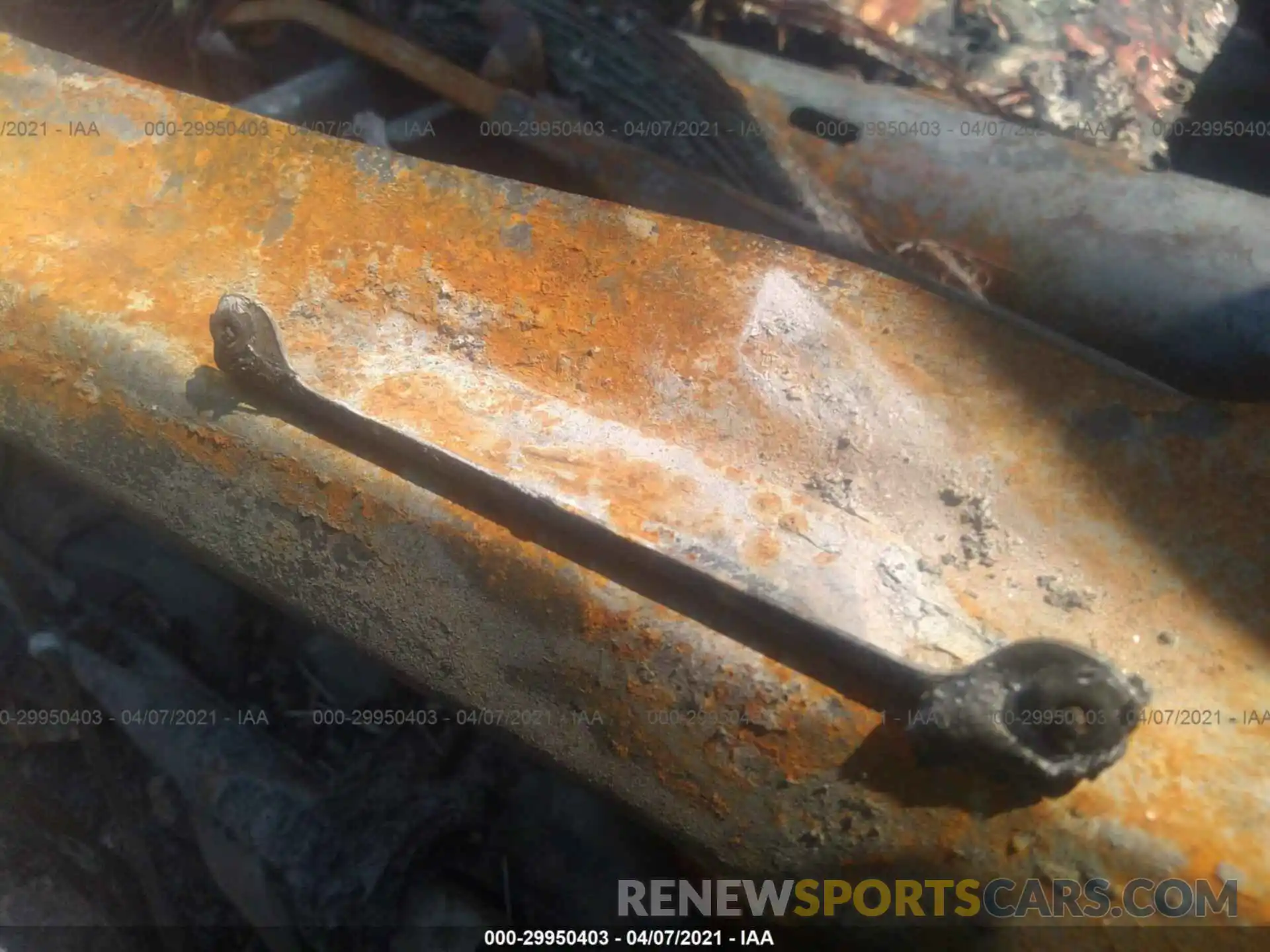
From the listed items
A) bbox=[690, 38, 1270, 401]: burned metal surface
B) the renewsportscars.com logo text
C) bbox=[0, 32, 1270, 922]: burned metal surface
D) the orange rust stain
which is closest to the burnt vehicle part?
bbox=[690, 38, 1270, 401]: burned metal surface

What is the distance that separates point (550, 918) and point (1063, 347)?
0.79 meters

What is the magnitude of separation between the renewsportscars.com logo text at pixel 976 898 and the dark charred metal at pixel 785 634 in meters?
0.07

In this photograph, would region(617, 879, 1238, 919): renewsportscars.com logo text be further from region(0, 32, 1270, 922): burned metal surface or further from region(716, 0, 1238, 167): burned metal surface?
region(716, 0, 1238, 167): burned metal surface

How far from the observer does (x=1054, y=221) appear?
1140mm

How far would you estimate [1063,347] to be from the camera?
888 millimetres

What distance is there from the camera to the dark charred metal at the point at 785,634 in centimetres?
62

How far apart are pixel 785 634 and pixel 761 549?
92 millimetres

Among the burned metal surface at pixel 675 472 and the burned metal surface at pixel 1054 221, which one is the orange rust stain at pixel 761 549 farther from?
the burned metal surface at pixel 1054 221

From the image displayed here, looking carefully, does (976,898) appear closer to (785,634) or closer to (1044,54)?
(785,634)

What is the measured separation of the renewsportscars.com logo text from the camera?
1.98ft

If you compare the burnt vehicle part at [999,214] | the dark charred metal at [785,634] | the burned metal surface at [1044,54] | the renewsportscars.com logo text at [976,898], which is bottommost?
the renewsportscars.com logo text at [976,898]

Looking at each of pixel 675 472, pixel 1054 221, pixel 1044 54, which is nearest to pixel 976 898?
pixel 675 472

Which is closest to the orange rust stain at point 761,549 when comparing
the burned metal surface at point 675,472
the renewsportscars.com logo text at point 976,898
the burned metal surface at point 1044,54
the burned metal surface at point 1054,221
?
the burned metal surface at point 675,472

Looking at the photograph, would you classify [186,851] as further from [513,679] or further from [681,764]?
[681,764]
